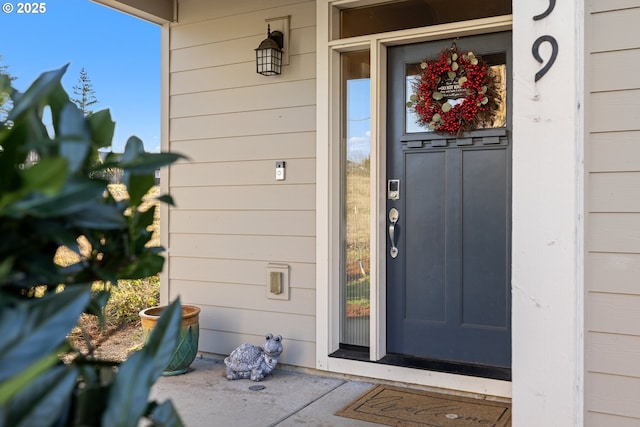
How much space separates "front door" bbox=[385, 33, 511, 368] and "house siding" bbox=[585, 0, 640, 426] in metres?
0.79

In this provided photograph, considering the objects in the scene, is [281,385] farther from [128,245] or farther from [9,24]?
[9,24]

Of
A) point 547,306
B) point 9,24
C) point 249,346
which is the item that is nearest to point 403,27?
point 547,306

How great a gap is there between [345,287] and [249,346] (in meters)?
0.73

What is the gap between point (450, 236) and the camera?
3398 mm

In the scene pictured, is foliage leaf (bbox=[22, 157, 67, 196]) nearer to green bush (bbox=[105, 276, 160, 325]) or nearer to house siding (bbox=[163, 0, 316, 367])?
house siding (bbox=[163, 0, 316, 367])

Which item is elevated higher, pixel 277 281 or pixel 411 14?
pixel 411 14

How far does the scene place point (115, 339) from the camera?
5.02 m

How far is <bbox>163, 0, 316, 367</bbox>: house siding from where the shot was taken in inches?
147

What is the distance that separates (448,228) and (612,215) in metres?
1.08

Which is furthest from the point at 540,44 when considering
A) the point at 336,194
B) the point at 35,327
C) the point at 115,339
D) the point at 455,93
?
the point at 115,339

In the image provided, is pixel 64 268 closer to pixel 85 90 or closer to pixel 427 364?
pixel 427 364

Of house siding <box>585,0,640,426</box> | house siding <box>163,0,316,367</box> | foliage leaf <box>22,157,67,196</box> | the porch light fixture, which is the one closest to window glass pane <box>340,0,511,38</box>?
house siding <box>163,0,316,367</box>

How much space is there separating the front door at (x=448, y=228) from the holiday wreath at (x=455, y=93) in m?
0.05

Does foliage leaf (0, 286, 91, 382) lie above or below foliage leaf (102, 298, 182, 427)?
above
